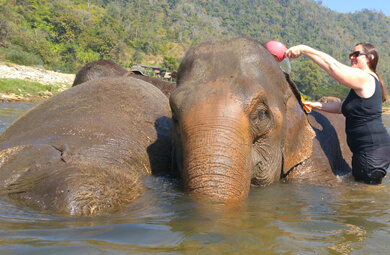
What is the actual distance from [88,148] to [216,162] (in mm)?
1440

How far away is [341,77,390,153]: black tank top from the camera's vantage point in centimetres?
557

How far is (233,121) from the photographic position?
3.89m

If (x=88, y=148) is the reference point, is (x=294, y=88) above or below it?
above

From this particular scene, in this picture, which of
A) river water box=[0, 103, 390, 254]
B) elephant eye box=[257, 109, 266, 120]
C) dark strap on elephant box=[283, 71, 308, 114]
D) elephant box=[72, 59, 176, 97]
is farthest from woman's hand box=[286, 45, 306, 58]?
elephant box=[72, 59, 176, 97]

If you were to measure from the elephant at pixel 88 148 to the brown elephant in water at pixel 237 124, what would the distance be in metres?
0.52

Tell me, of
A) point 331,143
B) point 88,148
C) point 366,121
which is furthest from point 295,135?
point 88,148

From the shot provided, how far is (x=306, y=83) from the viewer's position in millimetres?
108688

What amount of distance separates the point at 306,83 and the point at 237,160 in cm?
10905

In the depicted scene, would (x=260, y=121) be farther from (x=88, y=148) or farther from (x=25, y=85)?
(x=25, y=85)

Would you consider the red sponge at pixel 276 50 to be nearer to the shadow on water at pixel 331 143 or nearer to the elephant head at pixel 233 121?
the elephant head at pixel 233 121

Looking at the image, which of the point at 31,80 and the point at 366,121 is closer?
the point at 366,121

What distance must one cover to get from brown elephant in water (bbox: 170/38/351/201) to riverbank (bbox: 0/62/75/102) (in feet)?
79.6

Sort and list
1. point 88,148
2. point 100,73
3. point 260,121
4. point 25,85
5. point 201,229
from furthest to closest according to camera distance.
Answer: point 25,85, point 100,73, point 88,148, point 260,121, point 201,229

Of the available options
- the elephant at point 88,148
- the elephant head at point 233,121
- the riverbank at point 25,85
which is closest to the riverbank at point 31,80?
the riverbank at point 25,85
